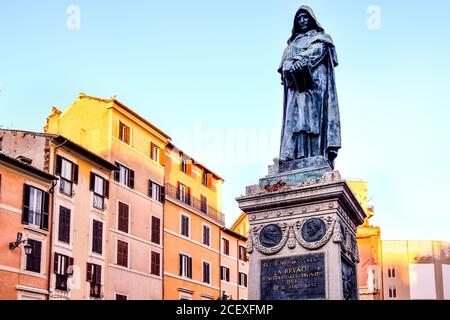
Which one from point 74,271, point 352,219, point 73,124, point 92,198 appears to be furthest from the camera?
point 73,124

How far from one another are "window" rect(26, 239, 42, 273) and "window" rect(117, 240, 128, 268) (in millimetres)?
8394

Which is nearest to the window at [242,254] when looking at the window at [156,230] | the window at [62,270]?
the window at [156,230]

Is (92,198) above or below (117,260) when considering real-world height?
above

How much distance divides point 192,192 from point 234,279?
9799mm

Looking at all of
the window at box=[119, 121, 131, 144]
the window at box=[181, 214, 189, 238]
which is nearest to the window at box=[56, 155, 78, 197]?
the window at box=[119, 121, 131, 144]

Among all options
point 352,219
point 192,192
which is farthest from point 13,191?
point 352,219

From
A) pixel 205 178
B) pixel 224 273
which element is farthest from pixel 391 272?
pixel 205 178

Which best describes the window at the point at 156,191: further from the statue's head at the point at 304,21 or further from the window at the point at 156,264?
the statue's head at the point at 304,21

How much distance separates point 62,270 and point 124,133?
12579 mm

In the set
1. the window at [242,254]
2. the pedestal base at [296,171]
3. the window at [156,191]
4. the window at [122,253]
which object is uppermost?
the window at [156,191]

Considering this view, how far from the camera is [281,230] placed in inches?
500

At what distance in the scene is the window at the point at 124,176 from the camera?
156 ft
